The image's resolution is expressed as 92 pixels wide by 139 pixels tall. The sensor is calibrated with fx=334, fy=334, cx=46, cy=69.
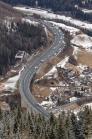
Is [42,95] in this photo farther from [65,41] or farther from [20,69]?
[65,41]

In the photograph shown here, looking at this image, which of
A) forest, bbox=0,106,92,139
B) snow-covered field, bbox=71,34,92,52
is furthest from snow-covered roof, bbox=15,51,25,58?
forest, bbox=0,106,92,139

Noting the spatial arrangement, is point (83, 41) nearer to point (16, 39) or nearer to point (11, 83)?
point (16, 39)

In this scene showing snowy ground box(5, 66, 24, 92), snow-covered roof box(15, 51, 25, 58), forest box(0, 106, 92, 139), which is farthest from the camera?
snow-covered roof box(15, 51, 25, 58)

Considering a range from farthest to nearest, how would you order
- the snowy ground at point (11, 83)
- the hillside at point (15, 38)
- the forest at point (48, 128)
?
the hillside at point (15, 38) < the snowy ground at point (11, 83) < the forest at point (48, 128)

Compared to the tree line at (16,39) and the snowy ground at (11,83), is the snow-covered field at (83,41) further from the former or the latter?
the snowy ground at (11,83)

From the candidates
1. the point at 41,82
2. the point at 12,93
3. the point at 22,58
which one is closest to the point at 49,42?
the point at 22,58

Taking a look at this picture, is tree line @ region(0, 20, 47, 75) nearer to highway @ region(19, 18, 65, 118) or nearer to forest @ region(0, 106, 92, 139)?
highway @ region(19, 18, 65, 118)

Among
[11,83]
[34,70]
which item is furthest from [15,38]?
[11,83]

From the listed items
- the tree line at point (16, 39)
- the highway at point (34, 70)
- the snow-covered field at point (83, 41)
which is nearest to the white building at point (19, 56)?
the tree line at point (16, 39)
